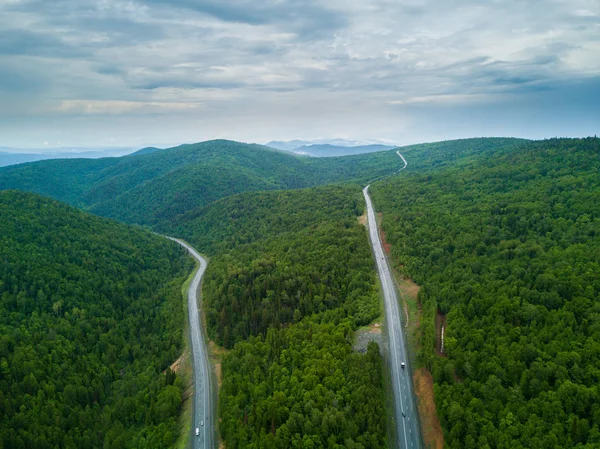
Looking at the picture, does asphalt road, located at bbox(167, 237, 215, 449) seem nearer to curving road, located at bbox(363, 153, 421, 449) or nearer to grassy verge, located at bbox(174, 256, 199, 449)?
grassy verge, located at bbox(174, 256, 199, 449)

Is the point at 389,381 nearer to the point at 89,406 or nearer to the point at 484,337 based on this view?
the point at 484,337

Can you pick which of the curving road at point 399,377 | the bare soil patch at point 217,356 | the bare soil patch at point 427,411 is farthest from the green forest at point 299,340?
the bare soil patch at point 427,411

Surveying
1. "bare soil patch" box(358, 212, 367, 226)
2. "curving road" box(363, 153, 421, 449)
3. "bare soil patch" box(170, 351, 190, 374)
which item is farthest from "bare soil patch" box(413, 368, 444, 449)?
"bare soil patch" box(358, 212, 367, 226)

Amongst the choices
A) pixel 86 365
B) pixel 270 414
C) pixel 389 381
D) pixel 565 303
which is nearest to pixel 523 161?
pixel 565 303

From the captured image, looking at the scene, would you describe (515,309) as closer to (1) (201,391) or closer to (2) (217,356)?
(1) (201,391)

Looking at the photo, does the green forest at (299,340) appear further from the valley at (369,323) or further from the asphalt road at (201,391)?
the asphalt road at (201,391)

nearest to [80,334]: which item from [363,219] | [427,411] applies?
[427,411]
